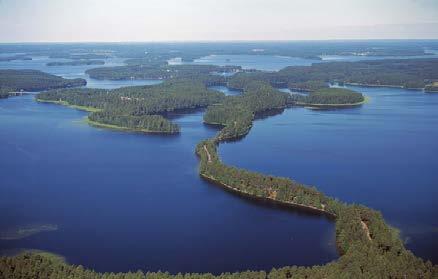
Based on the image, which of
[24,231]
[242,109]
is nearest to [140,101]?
[242,109]

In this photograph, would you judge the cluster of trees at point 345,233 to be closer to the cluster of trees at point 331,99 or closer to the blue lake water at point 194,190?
the blue lake water at point 194,190

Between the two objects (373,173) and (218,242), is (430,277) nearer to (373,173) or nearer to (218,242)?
(218,242)

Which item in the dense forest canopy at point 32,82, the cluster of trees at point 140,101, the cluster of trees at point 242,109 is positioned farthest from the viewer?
the dense forest canopy at point 32,82

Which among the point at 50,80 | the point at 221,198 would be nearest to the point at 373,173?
the point at 221,198

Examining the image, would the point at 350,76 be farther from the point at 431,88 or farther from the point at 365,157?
the point at 365,157

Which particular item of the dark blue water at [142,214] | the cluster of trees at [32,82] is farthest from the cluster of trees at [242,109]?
the cluster of trees at [32,82]

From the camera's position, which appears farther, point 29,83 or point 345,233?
point 29,83

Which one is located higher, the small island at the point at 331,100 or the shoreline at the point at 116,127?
the small island at the point at 331,100
